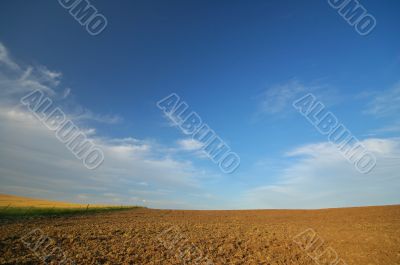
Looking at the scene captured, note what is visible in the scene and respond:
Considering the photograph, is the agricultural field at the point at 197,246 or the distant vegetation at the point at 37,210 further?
the distant vegetation at the point at 37,210

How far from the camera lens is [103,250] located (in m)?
15.6

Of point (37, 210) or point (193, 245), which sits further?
point (37, 210)

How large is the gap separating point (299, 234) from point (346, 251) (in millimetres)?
4968

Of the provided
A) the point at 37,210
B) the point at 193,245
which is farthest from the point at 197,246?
the point at 37,210

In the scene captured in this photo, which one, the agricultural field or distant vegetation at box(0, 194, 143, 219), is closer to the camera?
the agricultural field

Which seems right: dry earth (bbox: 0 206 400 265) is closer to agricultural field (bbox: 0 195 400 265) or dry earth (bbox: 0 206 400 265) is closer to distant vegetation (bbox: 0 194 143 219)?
agricultural field (bbox: 0 195 400 265)

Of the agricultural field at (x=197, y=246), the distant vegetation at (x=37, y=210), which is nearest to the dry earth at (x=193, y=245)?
the agricultural field at (x=197, y=246)

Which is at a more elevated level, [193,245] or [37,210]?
[37,210]

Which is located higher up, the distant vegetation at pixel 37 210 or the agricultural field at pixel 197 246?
the distant vegetation at pixel 37 210

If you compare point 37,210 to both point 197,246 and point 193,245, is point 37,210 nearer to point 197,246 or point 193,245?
point 193,245

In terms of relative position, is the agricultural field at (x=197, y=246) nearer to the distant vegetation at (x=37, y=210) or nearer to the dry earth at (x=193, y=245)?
the dry earth at (x=193, y=245)

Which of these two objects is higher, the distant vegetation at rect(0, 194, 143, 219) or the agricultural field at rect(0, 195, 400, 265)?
the distant vegetation at rect(0, 194, 143, 219)

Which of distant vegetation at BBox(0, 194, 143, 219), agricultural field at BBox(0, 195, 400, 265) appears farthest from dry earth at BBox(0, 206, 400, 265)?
distant vegetation at BBox(0, 194, 143, 219)

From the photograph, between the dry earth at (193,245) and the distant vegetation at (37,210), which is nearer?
the dry earth at (193,245)
